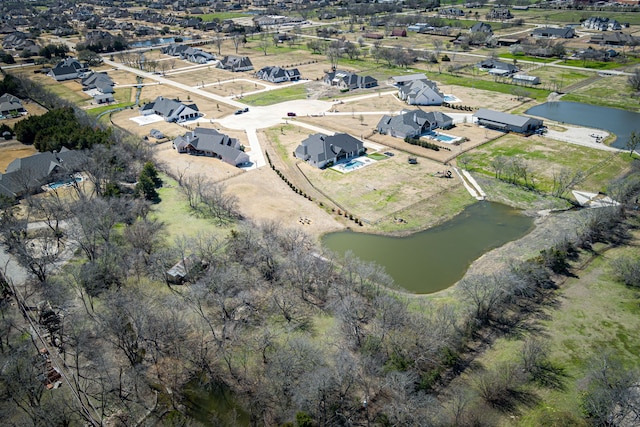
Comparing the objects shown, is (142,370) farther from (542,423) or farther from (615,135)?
(615,135)

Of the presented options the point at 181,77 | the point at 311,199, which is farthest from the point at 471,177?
the point at 181,77

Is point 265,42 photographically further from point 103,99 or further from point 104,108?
point 104,108

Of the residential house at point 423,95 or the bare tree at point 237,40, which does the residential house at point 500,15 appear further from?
the residential house at point 423,95

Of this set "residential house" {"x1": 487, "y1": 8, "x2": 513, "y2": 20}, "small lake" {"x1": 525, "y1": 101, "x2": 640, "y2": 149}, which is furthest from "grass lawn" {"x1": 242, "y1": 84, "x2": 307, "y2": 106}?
"residential house" {"x1": 487, "y1": 8, "x2": 513, "y2": 20}

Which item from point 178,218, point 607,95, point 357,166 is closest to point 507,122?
point 357,166

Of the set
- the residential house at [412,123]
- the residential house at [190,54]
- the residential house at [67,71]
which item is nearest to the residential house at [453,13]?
the residential house at [190,54]
